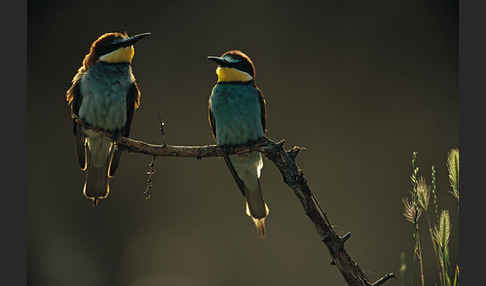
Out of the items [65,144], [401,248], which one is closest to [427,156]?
[401,248]

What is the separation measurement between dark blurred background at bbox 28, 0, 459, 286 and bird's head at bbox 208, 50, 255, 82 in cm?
41

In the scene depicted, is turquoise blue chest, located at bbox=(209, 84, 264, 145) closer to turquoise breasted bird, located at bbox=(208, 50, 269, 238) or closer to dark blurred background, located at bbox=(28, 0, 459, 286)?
turquoise breasted bird, located at bbox=(208, 50, 269, 238)

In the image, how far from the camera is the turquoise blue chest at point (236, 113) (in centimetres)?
209

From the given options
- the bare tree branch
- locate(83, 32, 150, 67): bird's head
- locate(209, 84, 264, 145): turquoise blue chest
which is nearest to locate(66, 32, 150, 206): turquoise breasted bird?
locate(83, 32, 150, 67): bird's head

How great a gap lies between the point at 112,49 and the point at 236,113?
0.50 meters

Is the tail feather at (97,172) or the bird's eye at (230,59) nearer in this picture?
the bird's eye at (230,59)

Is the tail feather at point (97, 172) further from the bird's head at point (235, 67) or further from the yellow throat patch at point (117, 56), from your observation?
the bird's head at point (235, 67)

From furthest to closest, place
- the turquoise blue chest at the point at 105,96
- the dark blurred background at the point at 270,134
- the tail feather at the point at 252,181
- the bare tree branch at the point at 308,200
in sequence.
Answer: the dark blurred background at the point at 270,134, the tail feather at the point at 252,181, the turquoise blue chest at the point at 105,96, the bare tree branch at the point at 308,200

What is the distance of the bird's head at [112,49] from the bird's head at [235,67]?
326mm

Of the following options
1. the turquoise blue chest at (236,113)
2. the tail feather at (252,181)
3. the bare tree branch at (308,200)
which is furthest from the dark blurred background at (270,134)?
the bare tree branch at (308,200)

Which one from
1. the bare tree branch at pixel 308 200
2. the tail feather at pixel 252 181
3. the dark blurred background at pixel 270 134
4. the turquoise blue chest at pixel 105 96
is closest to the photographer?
the bare tree branch at pixel 308 200

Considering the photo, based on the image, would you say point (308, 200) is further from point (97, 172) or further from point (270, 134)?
point (97, 172)

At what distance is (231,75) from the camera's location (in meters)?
2.11

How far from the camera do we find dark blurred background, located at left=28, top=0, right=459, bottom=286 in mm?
2402
